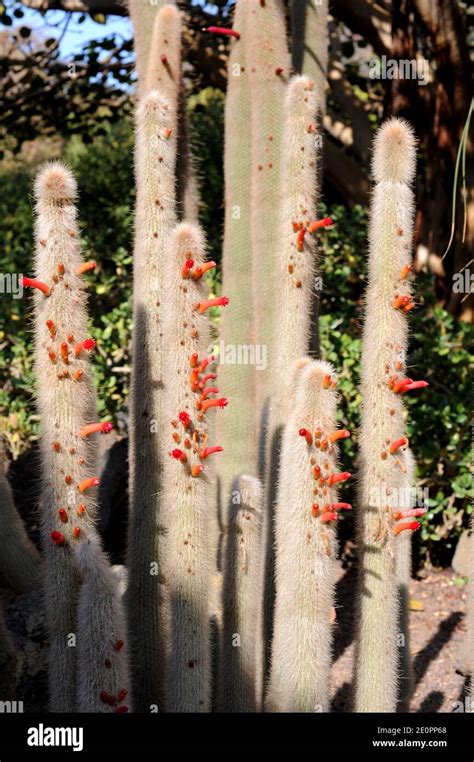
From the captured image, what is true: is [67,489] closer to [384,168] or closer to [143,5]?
[384,168]

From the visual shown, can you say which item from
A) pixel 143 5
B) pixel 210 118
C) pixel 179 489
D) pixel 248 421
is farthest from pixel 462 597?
pixel 210 118

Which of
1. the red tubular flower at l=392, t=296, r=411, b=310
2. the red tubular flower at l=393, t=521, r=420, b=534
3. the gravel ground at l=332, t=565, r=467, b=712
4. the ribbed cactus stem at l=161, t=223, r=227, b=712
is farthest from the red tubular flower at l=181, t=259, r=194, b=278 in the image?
the gravel ground at l=332, t=565, r=467, b=712

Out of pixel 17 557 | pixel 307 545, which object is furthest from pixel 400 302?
pixel 17 557

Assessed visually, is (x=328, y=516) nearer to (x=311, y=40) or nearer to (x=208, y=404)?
(x=208, y=404)

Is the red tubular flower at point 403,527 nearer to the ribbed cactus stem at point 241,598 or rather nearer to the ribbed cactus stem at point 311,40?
the ribbed cactus stem at point 241,598

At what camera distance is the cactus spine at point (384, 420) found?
120 inches

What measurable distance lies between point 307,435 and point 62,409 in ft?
2.39

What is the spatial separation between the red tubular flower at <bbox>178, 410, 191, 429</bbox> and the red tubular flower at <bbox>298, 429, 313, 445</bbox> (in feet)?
1.32

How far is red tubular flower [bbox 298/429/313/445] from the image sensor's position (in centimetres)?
270

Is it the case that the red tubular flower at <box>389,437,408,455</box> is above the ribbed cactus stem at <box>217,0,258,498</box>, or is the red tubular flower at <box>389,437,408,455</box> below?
below

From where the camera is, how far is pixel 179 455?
294 centimetres

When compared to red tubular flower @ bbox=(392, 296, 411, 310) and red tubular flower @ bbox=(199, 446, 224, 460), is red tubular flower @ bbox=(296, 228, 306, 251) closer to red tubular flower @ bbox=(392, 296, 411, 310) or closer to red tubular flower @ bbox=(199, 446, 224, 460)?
red tubular flower @ bbox=(392, 296, 411, 310)

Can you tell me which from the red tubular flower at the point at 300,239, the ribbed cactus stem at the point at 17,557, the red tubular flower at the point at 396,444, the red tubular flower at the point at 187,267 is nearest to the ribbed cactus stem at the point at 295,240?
the red tubular flower at the point at 300,239

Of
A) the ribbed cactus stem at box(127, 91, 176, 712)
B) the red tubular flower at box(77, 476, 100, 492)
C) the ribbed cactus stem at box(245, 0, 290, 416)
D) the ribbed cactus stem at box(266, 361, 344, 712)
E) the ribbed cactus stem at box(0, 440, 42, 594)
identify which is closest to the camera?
the ribbed cactus stem at box(266, 361, 344, 712)
